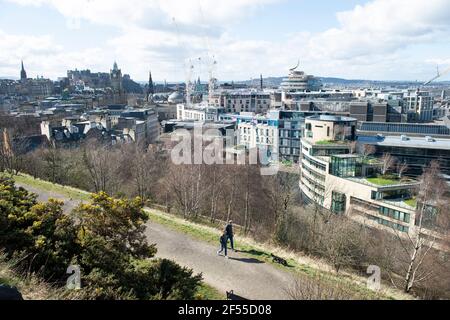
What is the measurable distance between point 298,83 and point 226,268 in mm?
86091

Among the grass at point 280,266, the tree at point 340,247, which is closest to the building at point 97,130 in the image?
the tree at point 340,247

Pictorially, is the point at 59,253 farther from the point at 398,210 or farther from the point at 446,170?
the point at 446,170

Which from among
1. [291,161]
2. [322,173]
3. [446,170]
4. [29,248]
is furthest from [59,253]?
[291,161]

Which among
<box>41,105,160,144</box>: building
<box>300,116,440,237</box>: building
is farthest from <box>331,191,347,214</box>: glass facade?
<box>41,105,160,144</box>: building

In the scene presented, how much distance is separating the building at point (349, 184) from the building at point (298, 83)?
56.5 m

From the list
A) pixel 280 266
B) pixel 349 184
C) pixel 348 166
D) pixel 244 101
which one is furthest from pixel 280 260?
pixel 244 101

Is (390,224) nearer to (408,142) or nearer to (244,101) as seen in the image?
(408,142)

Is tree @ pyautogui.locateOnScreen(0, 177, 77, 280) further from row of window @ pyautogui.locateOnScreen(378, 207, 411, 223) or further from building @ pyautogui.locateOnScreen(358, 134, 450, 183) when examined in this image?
building @ pyautogui.locateOnScreen(358, 134, 450, 183)

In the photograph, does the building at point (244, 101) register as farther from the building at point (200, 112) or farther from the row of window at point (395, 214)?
the row of window at point (395, 214)

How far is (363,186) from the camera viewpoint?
82.3 ft

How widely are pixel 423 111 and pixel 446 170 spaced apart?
52543 millimetres

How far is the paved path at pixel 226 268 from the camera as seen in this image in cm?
759
